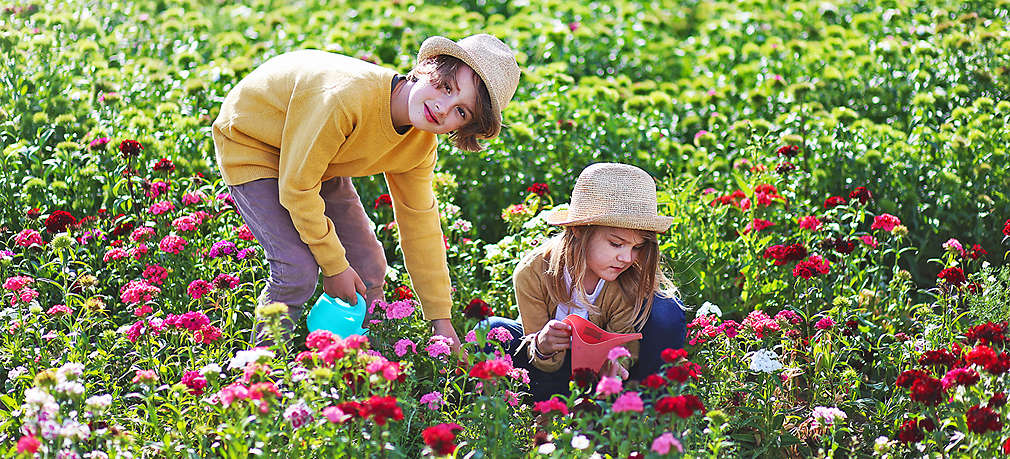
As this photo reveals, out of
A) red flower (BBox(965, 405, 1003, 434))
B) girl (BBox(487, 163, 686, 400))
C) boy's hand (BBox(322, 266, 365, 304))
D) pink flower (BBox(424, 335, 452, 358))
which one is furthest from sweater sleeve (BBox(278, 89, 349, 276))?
red flower (BBox(965, 405, 1003, 434))

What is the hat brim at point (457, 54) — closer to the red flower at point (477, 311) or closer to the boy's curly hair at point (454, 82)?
the boy's curly hair at point (454, 82)

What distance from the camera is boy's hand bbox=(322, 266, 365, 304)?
3049 millimetres

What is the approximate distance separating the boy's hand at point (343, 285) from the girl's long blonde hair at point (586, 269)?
0.62m

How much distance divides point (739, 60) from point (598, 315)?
12.1 feet

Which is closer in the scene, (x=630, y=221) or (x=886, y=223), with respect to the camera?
(x=630, y=221)

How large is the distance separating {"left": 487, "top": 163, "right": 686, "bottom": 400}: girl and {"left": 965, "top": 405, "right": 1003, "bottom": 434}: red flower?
98 centimetres

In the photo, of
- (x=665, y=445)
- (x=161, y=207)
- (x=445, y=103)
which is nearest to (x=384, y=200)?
(x=161, y=207)

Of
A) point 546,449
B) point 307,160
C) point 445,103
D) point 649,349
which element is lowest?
point 649,349

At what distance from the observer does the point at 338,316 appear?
124 inches

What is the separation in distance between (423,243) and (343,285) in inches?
13.8

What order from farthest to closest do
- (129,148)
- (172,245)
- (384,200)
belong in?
(384,200) → (129,148) → (172,245)

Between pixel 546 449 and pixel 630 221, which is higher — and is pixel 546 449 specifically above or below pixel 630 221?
below

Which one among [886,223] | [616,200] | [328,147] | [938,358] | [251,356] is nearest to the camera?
[251,356]

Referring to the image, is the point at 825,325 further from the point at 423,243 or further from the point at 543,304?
the point at 423,243
